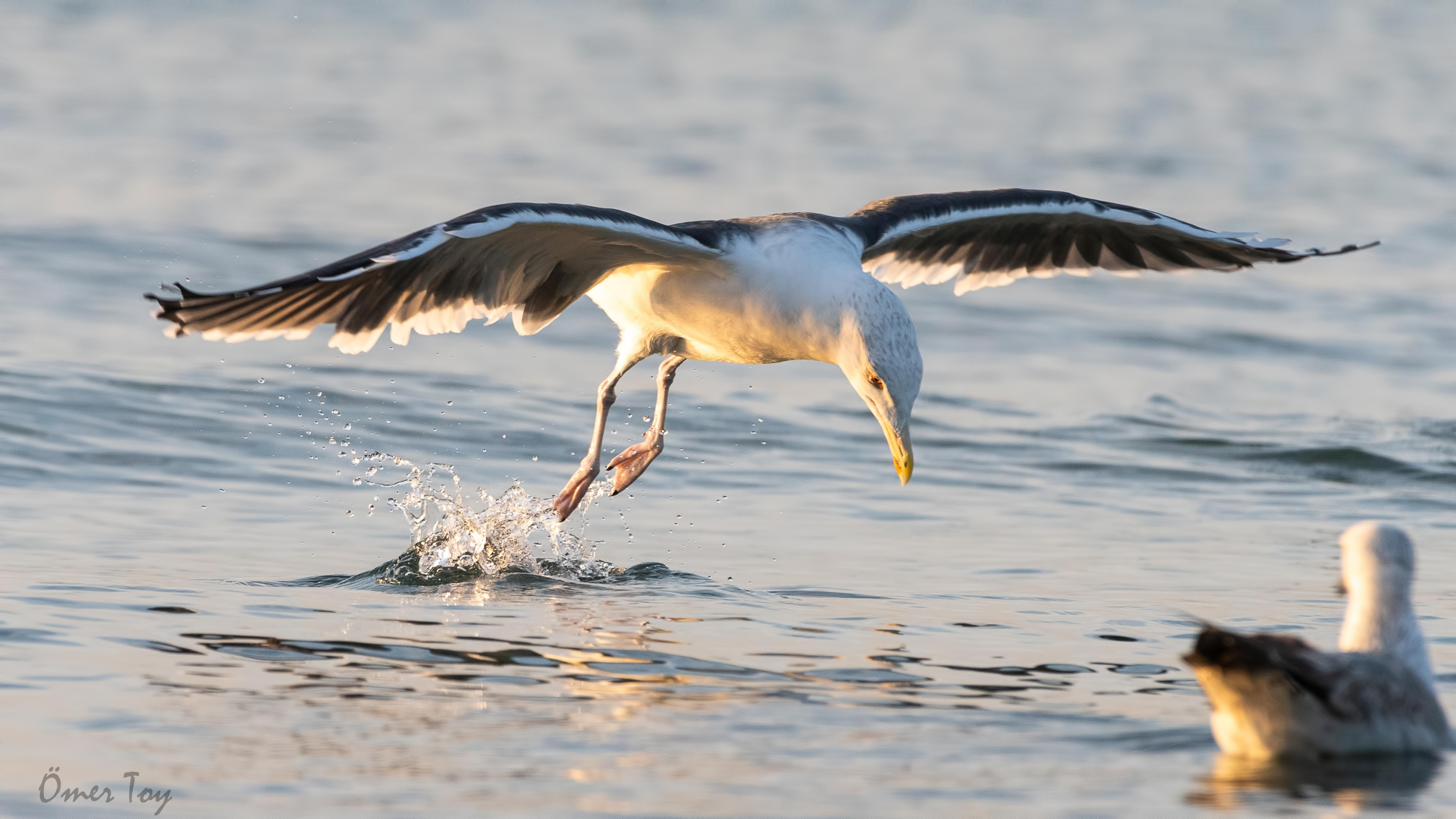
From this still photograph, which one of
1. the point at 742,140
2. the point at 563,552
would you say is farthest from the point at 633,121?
the point at 563,552

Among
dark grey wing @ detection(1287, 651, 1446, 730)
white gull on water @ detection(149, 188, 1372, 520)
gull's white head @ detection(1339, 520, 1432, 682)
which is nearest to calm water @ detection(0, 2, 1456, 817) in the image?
dark grey wing @ detection(1287, 651, 1446, 730)

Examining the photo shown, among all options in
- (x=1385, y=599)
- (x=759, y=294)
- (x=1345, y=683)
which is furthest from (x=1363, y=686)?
(x=759, y=294)

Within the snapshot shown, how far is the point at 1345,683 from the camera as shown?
18.9ft

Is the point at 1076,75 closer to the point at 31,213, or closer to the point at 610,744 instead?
the point at 31,213

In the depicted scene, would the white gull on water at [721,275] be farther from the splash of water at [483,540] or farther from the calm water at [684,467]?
the calm water at [684,467]

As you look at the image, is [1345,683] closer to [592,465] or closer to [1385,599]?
[1385,599]

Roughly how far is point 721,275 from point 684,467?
232 centimetres

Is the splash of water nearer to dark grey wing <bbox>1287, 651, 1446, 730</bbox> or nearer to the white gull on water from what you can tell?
the white gull on water

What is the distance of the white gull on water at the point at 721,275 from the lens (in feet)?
26.0

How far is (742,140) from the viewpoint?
2169 centimetres

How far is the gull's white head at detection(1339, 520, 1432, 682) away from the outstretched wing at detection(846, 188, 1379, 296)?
4.00 metres

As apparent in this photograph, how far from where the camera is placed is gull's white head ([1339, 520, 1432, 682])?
6.10 metres

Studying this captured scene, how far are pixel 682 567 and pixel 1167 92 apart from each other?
63.5ft

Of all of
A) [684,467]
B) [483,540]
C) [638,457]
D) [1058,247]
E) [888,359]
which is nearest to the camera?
[888,359]
